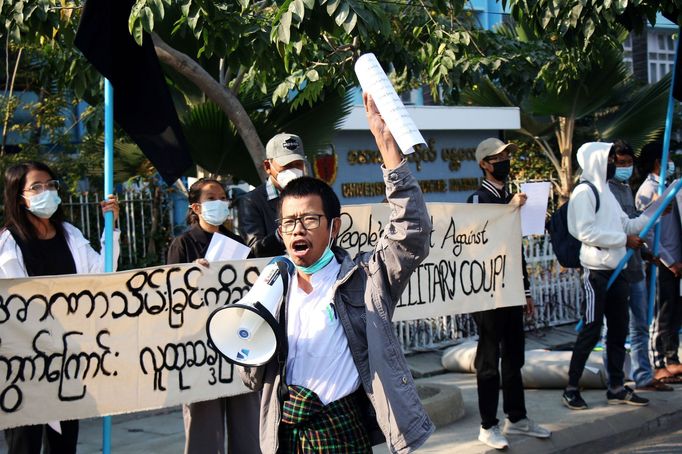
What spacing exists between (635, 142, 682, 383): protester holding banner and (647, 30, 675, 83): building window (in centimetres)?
1659

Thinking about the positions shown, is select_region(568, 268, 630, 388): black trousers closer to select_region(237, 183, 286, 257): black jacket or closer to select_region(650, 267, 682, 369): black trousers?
select_region(650, 267, 682, 369): black trousers

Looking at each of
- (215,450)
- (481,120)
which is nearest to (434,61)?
(215,450)

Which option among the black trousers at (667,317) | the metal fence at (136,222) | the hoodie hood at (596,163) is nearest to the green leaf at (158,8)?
the hoodie hood at (596,163)

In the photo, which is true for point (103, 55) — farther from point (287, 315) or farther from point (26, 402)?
point (287, 315)

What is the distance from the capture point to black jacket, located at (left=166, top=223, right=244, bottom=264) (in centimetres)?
553

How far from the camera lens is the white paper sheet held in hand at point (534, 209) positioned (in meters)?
6.63

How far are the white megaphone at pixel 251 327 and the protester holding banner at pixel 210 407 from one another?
2253mm

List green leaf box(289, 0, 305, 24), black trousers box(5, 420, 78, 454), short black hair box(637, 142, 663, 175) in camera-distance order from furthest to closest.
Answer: short black hair box(637, 142, 663, 175), green leaf box(289, 0, 305, 24), black trousers box(5, 420, 78, 454)

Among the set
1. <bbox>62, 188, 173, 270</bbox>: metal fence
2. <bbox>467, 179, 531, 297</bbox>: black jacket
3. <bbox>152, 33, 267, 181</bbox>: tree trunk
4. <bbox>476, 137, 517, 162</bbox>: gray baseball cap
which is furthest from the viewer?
<bbox>62, 188, 173, 270</bbox>: metal fence

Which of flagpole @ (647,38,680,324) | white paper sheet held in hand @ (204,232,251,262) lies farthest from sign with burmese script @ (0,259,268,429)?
flagpole @ (647,38,680,324)

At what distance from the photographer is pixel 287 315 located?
11.1 feet

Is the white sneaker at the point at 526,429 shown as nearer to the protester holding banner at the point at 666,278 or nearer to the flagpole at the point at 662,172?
the flagpole at the point at 662,172

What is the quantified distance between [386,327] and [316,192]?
0.54 meters

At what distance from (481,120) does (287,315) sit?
14545 mm
